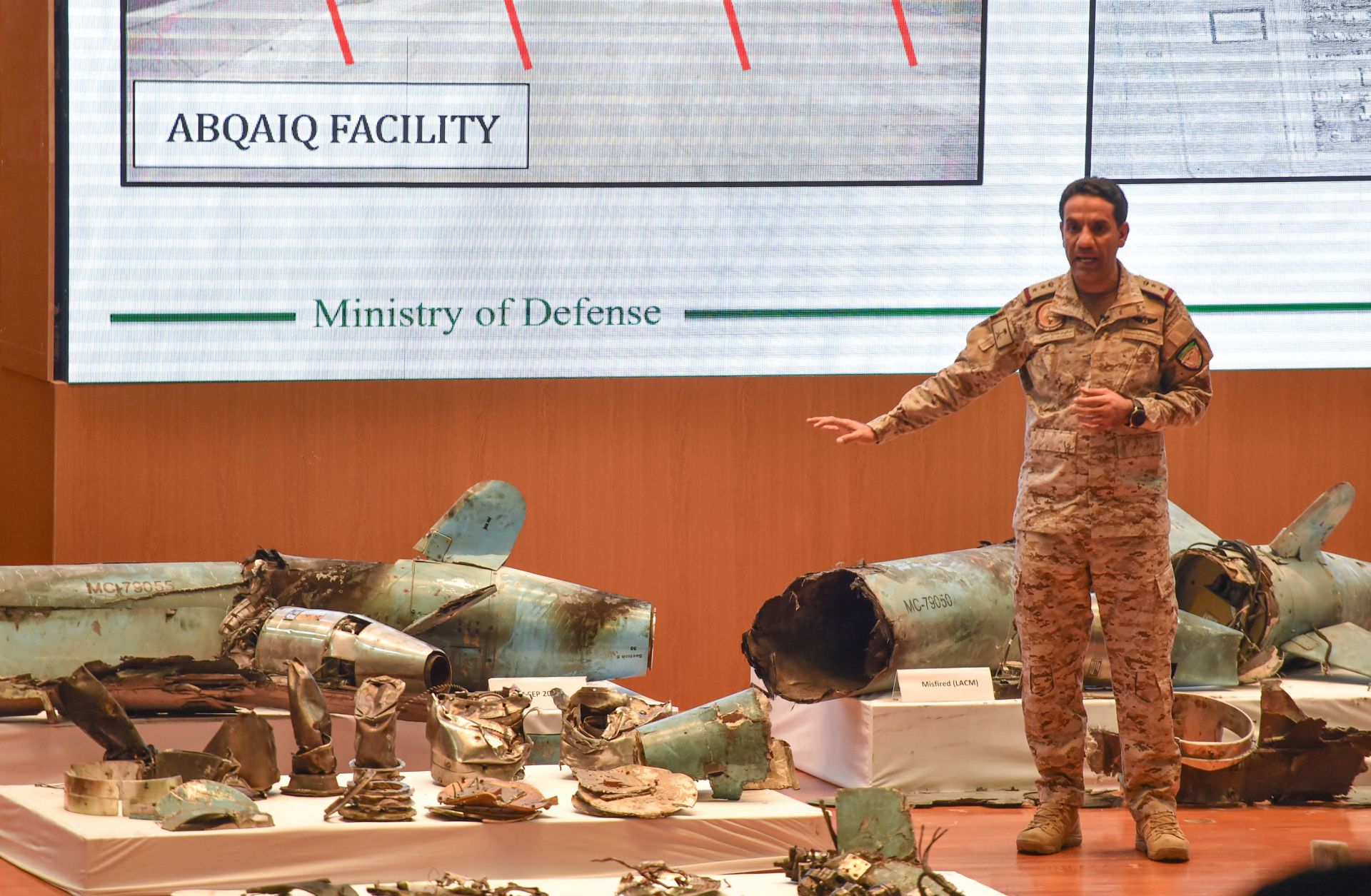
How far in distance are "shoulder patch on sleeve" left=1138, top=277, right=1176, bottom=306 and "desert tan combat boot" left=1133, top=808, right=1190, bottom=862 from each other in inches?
44.9

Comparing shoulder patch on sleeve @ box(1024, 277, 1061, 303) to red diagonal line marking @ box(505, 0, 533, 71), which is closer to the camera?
shoulder patch on sleeve @ box(1024, 277, 1061, 303)

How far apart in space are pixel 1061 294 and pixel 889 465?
5.94 feet

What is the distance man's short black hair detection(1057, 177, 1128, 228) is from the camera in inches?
149

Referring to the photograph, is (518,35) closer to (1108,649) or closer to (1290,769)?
(1108,649)

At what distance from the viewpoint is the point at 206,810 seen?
130 inches

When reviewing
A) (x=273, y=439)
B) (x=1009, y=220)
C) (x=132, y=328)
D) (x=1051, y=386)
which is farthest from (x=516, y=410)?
(x=1051, y=386)

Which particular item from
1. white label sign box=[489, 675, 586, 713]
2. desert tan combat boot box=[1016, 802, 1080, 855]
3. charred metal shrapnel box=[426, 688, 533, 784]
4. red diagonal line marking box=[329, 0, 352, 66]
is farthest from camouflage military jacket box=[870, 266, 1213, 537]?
red diagonal line marking box=[329, 0, 352, 66]

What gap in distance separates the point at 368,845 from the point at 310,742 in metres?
0.41

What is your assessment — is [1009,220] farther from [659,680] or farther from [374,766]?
[374,766]

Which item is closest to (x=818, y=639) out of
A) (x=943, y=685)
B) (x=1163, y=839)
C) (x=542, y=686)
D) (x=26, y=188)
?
(x=943, y=685)

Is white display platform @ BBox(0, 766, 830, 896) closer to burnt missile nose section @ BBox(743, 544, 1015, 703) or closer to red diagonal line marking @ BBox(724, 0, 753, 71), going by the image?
burnt missile nose section @ BBox(743, 544, 1015, 703)

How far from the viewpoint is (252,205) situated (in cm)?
509

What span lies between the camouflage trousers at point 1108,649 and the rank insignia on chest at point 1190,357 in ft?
1.26

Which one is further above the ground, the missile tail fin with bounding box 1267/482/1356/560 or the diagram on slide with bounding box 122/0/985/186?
the diagram on slide with bounding box 122/0/985/186
